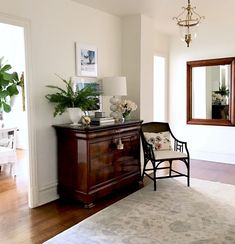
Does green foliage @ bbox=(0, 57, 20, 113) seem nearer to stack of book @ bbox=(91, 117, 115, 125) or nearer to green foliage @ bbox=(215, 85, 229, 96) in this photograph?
stack of book @ bbox=(91, 117, 115, 125)

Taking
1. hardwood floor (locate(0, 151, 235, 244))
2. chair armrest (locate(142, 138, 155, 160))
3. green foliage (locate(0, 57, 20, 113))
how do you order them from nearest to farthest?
hardwood floor (locate(0, 151, 235, 244)) → chair armrest (locate(142, 138, 155, 160)) → green foliage (locate(0, 57, 20, 113))

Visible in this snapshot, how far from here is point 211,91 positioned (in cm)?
605

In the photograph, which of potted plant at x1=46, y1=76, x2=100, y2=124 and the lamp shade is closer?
potted plant at x1=46, y1=76, x2=100, y2=124

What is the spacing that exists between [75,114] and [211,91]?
3331 millimetres

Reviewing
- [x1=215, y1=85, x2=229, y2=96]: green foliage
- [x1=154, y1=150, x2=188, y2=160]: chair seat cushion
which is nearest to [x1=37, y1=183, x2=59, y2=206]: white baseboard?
[x1=154, y1=150, x2=188, y2=160]: chair seat cushion

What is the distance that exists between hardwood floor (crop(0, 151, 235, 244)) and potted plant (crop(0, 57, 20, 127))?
2330 mm

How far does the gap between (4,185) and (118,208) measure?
200 cm

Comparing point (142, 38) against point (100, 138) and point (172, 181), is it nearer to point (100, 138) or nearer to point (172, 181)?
point (100, 138)

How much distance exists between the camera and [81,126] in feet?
12.1

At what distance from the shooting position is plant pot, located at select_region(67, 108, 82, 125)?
376 cm

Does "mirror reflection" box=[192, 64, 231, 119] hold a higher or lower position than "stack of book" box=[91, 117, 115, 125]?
higher

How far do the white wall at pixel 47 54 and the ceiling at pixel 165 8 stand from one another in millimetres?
324

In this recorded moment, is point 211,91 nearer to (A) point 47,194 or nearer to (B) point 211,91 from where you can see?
(B) point 211,91

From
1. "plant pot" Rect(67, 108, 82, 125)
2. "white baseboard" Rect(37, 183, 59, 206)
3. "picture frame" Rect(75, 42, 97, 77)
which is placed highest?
"picture frame" Rect(75, 42, 97, 77)
